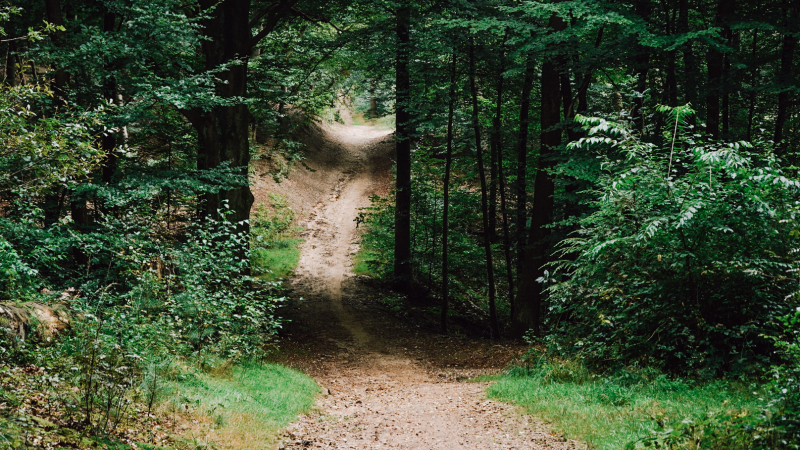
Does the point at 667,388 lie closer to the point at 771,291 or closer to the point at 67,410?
the point at 771,291

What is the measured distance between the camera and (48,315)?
6.05 m

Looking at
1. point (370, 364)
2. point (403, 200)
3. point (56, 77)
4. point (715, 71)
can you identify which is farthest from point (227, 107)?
point (715, 71)

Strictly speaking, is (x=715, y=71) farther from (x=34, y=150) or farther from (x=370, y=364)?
(x=34, y=150)

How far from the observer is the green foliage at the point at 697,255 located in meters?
6.41

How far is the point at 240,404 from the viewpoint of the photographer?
6.86 meters

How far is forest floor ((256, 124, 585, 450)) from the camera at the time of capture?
22.6 feet

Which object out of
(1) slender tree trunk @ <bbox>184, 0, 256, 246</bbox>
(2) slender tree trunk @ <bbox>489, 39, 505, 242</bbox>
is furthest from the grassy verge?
(2) slender tree trunk @ <bbox>489, 39, 505, 242</bbox>

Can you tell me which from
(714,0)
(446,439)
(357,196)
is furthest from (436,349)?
(357,196)

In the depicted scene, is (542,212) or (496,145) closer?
(542,212)

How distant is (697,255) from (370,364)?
27.5 ft

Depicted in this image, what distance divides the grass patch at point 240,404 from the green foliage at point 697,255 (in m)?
4.94

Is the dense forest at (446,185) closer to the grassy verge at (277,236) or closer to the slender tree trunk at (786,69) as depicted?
the slender tree trunk at (786,69)

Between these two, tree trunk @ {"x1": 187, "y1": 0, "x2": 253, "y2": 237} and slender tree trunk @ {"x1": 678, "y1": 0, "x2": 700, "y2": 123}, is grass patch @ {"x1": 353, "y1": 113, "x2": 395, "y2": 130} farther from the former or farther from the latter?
slender tree trunk @ {"x1": 678, "y1": 0, "x2": 700, "y2": 123}

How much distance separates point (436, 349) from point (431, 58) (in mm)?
8677
